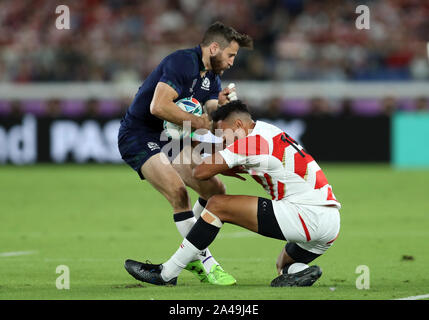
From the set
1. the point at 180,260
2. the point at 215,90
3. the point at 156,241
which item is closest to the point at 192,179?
the point at 215,90

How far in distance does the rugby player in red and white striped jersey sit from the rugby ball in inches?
37.0

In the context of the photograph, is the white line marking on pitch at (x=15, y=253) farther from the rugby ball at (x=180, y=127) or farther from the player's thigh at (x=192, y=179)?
the rugby ball at (x=180, y=127)

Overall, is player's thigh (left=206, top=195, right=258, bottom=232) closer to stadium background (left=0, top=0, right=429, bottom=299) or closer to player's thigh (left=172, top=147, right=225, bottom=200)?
player's thigh (left=172, top=147, right=225, bottom=200)

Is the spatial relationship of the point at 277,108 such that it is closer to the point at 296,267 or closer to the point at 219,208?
the point at 296,267

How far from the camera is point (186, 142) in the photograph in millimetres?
7938

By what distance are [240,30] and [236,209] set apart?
16921 mm

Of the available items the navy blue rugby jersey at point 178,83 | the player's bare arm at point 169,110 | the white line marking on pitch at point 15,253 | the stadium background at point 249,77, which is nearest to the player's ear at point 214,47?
the navy blue rugby jersey at point 178,83

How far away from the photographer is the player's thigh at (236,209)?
21.4 ft

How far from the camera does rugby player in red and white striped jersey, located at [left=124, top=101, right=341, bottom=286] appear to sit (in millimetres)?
6480

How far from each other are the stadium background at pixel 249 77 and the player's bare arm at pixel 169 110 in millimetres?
10109

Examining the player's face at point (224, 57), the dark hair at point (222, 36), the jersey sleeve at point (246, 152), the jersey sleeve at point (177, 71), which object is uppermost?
the dark hair at point (222, 36)

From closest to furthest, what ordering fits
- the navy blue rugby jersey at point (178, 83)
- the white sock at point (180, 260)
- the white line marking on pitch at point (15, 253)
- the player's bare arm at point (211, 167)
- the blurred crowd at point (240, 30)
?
1. the player's bare arm at point (211, 167)
2. the white sock at point (180, 260)
3. the navy blue rugby jersey at point (178, 83)
4. the white line marking on pitch at point (15, 253)
5. the blurred crowd at point (240, 30)
